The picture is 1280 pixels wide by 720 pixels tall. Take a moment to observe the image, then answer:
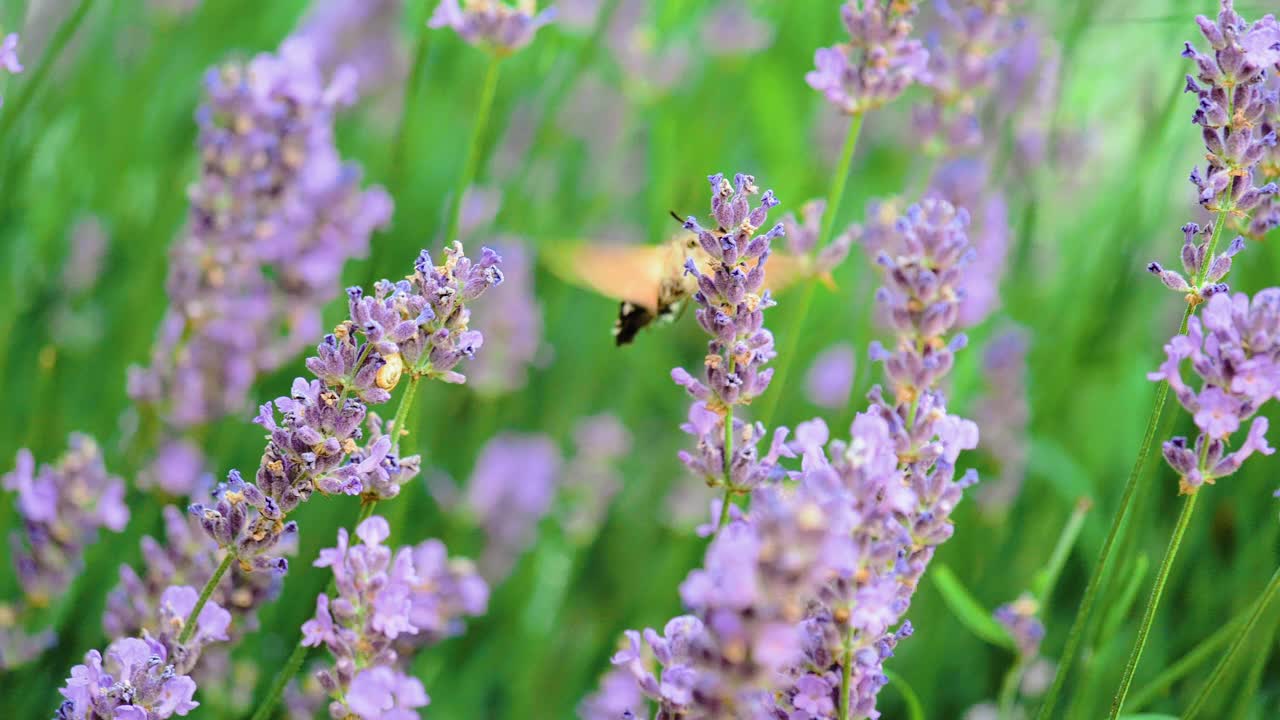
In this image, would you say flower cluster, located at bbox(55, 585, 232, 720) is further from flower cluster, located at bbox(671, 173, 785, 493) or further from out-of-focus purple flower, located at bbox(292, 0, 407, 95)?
out-of-focus purple flower, located at bbox(292, 0, 407, 95)

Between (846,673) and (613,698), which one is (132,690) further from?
(613,698)

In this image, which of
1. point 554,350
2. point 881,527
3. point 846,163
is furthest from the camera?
point 554,350

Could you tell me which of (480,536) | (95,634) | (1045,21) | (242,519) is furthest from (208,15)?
(242,519)

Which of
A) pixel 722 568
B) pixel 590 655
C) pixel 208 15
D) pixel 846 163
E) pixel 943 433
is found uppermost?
pixel 208 15

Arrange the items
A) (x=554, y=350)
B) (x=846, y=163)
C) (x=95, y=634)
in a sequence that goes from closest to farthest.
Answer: (x=846, y=163) → (x=95, y=634) → (x=554, y=350)

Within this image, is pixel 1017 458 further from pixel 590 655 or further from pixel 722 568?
pixel 722 568

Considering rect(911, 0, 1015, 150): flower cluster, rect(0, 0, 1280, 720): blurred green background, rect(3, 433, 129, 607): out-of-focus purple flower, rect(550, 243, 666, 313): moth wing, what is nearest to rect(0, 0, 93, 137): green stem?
rect(0, 0, 1280, 720): blurred green background
